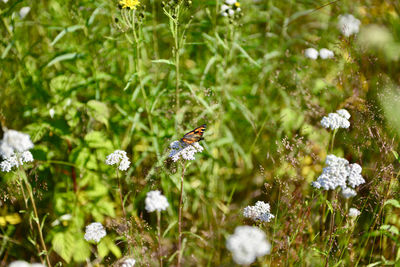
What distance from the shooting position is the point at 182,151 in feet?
6.10

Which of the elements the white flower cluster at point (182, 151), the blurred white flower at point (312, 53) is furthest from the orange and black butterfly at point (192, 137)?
the blurred white flower at point (312, 53)

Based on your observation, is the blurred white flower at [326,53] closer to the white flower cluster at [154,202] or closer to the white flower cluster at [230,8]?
the white flower cluster at [230,8]

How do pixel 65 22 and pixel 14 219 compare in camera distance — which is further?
pixel 65 22

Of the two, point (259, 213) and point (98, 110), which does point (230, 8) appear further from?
point (259, 213)

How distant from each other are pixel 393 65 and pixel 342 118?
6.57 ft

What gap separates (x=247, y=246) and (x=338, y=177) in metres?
0.74

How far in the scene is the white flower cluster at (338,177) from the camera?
175 cm

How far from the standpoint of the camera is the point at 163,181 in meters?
2.77

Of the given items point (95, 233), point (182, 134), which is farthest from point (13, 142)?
point (182, 134)

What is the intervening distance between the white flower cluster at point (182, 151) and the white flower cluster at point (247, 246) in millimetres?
540

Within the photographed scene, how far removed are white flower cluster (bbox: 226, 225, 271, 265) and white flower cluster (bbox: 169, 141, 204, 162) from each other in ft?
1.77

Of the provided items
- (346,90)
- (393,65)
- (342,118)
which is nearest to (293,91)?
(346,90)

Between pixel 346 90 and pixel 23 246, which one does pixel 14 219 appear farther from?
pixel 346 90

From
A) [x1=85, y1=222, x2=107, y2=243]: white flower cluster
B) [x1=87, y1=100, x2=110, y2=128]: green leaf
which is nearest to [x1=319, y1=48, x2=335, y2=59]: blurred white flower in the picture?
[x1=87, y1=100, x2=110, y2=128]: green leaf
